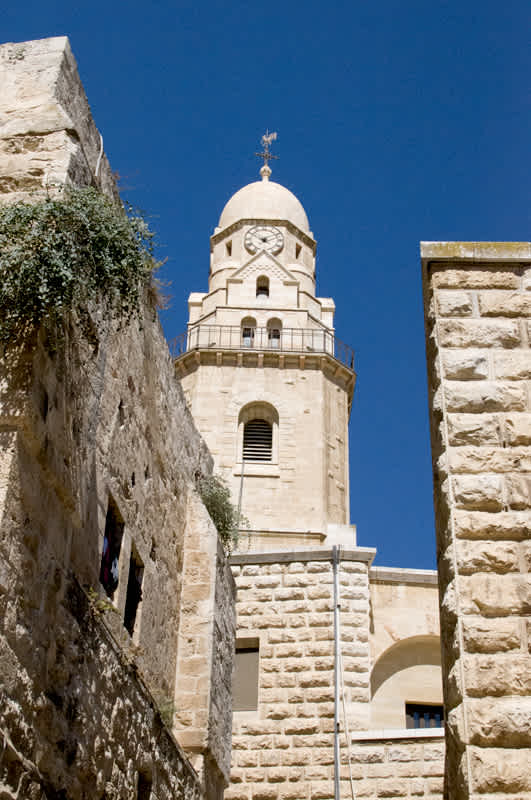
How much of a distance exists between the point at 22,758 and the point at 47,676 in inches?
20.9

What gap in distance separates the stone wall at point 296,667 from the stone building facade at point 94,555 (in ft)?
9.55

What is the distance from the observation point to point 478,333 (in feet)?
20.6

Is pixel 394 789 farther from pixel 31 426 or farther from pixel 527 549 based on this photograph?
pixel 31 426

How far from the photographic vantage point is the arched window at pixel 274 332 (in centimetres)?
3041

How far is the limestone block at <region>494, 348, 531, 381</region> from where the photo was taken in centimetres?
613

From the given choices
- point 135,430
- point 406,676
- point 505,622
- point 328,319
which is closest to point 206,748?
point 135,430

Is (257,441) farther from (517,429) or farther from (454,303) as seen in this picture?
(517,429)

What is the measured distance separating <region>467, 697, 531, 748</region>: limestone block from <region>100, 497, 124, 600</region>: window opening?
129 inches

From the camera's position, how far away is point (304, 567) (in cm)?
1447

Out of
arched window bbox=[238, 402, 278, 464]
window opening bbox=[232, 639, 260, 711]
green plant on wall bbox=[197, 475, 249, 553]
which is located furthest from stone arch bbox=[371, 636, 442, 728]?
arched window bbox=[238, 402, 278, 464]

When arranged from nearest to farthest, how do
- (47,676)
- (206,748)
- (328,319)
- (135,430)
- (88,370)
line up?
(47,676), (88,370), (135,430), (206,748), (328,319)

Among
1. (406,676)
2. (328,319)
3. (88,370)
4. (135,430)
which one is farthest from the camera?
(328,319)

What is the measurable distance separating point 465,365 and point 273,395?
73.3 feet

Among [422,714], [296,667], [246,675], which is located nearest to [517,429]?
[296,667]
